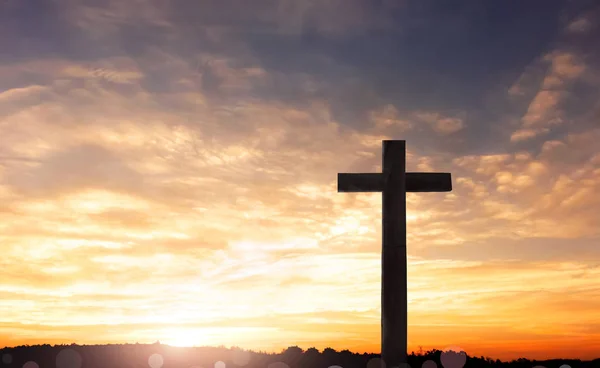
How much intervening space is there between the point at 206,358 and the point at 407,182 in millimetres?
9450

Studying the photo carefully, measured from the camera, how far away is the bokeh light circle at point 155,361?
63.0 feet

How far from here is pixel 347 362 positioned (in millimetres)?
17125

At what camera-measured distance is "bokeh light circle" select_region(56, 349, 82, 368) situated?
20658 mm

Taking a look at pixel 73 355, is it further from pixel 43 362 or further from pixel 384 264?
pixel 384 264

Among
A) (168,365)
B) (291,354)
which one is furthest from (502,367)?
(168,365)

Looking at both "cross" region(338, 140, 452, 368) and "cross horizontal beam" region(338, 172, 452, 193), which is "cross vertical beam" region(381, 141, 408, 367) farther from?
"cross horizontal beam" region(338, 172, 452, 193)

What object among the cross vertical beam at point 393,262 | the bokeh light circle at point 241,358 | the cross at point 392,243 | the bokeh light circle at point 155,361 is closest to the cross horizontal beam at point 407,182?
the cross at point 392,243

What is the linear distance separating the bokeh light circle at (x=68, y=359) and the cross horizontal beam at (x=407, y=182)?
12.0 metres

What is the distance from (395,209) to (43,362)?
47.8 ft

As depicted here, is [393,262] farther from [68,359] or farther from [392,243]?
[68,359]

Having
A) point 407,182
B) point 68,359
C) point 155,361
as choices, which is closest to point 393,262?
point 407,182

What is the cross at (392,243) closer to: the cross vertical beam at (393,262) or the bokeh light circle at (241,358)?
the cross vertical beam at (393,262)

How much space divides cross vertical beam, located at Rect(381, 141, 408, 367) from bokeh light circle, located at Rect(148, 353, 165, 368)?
9576 millimetres

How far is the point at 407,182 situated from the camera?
11977 mm
